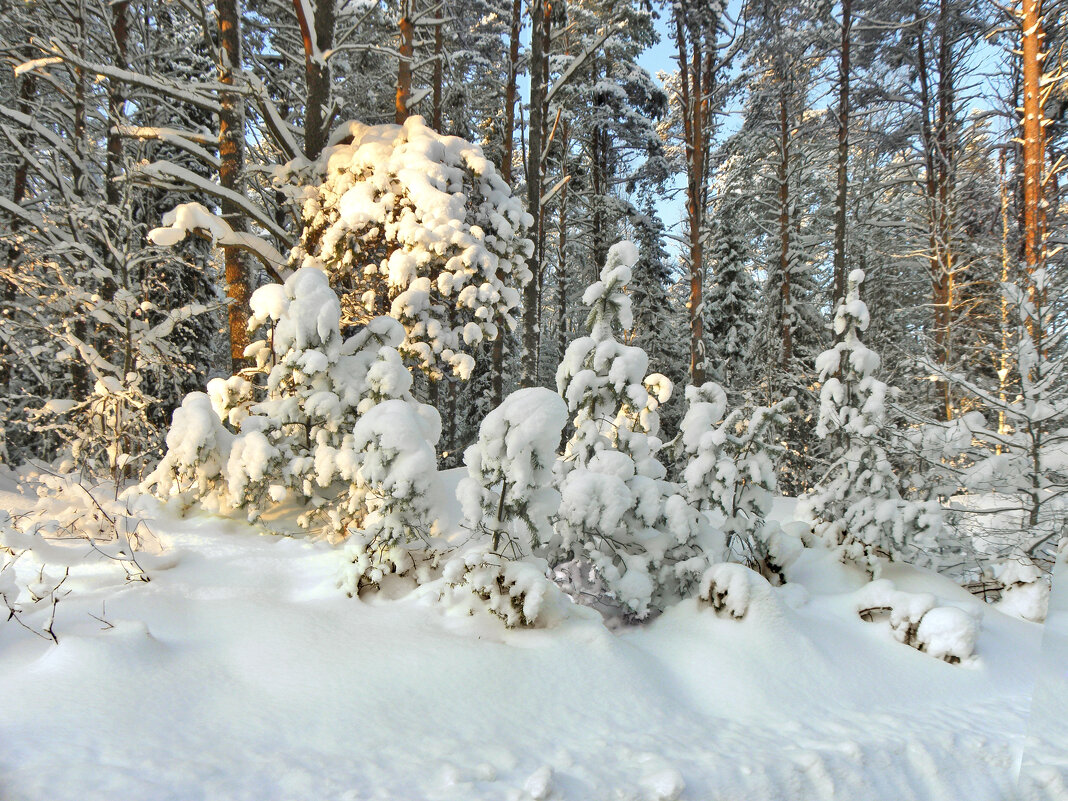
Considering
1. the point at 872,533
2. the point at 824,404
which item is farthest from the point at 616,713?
the point at 824,404

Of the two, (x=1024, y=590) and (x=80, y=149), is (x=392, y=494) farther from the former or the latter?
(x=80, y=149)

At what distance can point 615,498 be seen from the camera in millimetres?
4367

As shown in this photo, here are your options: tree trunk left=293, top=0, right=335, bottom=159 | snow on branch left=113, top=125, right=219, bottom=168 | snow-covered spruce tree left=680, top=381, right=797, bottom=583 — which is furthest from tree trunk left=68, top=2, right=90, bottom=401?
snow-covered spruce tree left=680, top=381, right=797, bottom=583

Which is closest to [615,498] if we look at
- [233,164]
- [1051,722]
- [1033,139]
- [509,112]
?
[1051,722]

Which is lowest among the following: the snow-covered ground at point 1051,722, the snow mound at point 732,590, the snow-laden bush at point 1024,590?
the snow-laden bush at point 1024,590

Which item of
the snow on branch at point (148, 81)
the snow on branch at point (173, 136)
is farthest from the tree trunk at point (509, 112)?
the snow on branch at point (148, 81)

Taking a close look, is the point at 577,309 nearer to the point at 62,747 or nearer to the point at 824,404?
the point at 824,404

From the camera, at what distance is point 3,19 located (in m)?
10.2

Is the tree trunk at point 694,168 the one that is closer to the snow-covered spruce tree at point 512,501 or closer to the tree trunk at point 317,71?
the tree trunk at point 317,71

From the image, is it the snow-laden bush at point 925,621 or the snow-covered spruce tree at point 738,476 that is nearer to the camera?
the snow-laden bush at point 925,621

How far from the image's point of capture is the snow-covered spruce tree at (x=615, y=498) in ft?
14.4

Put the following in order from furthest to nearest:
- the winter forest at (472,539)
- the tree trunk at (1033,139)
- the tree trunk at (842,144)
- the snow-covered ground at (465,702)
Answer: the tree trunk at (842,144) → the tree trunk at (1033,139) → the winter forest at (472,539) → the snow-covered ground at (465,702)

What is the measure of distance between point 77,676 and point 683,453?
4.53 metres

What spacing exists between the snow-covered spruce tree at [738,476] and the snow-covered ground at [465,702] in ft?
3.08
